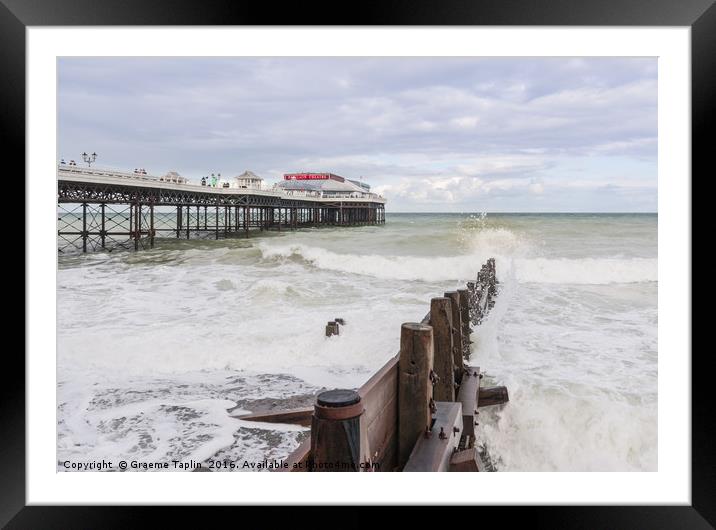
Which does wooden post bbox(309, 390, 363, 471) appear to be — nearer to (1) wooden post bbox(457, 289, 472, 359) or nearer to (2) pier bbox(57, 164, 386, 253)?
(1) wooden post bbox(457, 289, 472, 359)

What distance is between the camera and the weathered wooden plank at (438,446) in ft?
8.22

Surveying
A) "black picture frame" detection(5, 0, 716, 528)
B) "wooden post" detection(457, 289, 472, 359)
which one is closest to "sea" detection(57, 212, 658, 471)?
"wooden post" detection(457, 289, 472, 359)

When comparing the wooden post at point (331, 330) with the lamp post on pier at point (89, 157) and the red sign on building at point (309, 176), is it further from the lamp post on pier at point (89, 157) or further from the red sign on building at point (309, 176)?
the red sign on building at point (309, 176)

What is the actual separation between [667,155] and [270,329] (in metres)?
6.29

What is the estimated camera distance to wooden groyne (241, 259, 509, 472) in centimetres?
179

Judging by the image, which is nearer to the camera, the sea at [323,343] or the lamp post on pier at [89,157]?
the sea at [323,343]

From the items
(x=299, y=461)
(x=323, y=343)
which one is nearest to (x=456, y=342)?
(x=299, y=461)

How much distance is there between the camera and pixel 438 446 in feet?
8.60

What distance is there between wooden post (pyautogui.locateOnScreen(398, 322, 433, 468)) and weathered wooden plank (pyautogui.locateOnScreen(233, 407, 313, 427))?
45.9 inches

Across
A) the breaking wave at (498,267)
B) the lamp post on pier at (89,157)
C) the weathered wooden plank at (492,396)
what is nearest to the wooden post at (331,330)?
the weathered wooden plank at (492,396)

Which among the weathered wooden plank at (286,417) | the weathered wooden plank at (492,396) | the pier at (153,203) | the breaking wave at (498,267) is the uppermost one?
the pier at (153,203)
